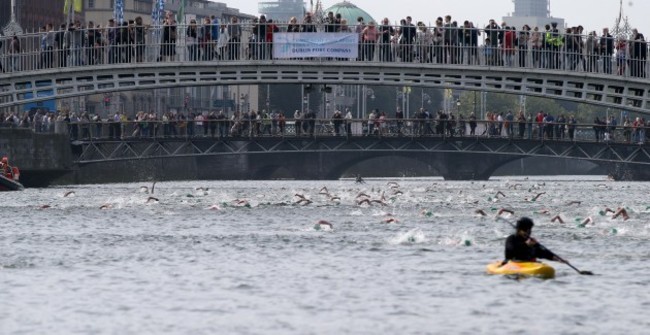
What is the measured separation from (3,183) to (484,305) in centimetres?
5329

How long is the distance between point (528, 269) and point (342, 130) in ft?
248

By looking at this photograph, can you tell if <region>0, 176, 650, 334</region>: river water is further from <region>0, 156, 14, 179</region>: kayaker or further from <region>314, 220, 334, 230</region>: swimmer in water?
<region>0, 156, 14, 179</region>: kayaker

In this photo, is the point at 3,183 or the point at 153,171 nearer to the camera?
the point at 3,183

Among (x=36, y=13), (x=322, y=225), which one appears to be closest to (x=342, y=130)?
(x=36, y=13)

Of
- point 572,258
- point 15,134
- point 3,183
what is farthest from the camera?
point 15,134

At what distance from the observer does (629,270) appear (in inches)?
1708

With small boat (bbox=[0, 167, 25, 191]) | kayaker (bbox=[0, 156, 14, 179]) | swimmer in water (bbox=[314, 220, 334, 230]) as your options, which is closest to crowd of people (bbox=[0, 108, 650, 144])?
kayaker (bbox=[0, 156, 14, 179])

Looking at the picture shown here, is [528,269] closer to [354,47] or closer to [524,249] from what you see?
[524,249]

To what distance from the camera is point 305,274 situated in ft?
139

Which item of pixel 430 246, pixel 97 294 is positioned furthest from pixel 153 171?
pixel 97 294

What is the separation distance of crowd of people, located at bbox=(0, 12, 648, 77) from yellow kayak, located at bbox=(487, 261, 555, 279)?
4324cm

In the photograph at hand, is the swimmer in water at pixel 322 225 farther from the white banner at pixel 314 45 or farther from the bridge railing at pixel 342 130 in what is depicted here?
the bridge railing at pixel 342 130

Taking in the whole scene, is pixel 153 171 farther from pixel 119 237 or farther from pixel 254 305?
pixel 254 305

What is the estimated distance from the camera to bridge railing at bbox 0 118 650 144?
11025 cm
